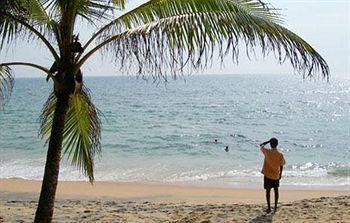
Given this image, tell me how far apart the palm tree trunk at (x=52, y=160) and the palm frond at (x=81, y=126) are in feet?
4.19

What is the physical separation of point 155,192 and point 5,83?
29.0 ft

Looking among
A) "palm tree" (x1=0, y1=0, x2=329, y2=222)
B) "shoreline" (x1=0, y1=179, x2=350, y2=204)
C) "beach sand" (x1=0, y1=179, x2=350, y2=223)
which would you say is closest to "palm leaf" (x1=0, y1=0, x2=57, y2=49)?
"palm tree" (x1=0, y1=0, x2=329, y2=222)

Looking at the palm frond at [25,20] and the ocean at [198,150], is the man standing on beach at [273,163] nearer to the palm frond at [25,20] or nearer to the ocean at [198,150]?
the ocean at [198,150]

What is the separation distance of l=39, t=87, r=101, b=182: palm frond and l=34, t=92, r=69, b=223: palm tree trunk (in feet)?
4.19

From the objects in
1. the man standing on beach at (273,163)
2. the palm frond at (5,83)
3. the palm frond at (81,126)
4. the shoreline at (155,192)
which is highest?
the palm frond at (5,83)

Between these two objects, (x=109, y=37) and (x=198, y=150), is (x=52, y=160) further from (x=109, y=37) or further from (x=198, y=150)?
(x=198, y=150)

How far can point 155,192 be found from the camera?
15.3m

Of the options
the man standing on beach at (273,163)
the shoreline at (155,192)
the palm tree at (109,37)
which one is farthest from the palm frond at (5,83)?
the shoreline at (155,192)

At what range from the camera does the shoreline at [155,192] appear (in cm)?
1432

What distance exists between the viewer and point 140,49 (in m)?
4.99

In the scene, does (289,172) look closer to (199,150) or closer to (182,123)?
(199,150)

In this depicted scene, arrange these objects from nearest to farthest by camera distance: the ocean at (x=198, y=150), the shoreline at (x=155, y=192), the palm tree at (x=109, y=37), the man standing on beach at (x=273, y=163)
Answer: the palm tree at (x=109, y=37)
the man standing on beach at (x=273, y=163)
the shoreline at (x=155, y=192)
the ocean at (x=198, y=150)

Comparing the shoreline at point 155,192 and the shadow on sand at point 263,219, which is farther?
the shoreline at point 155,192

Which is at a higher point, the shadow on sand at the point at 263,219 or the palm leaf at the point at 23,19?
the palm leaf at the point at 23,19
